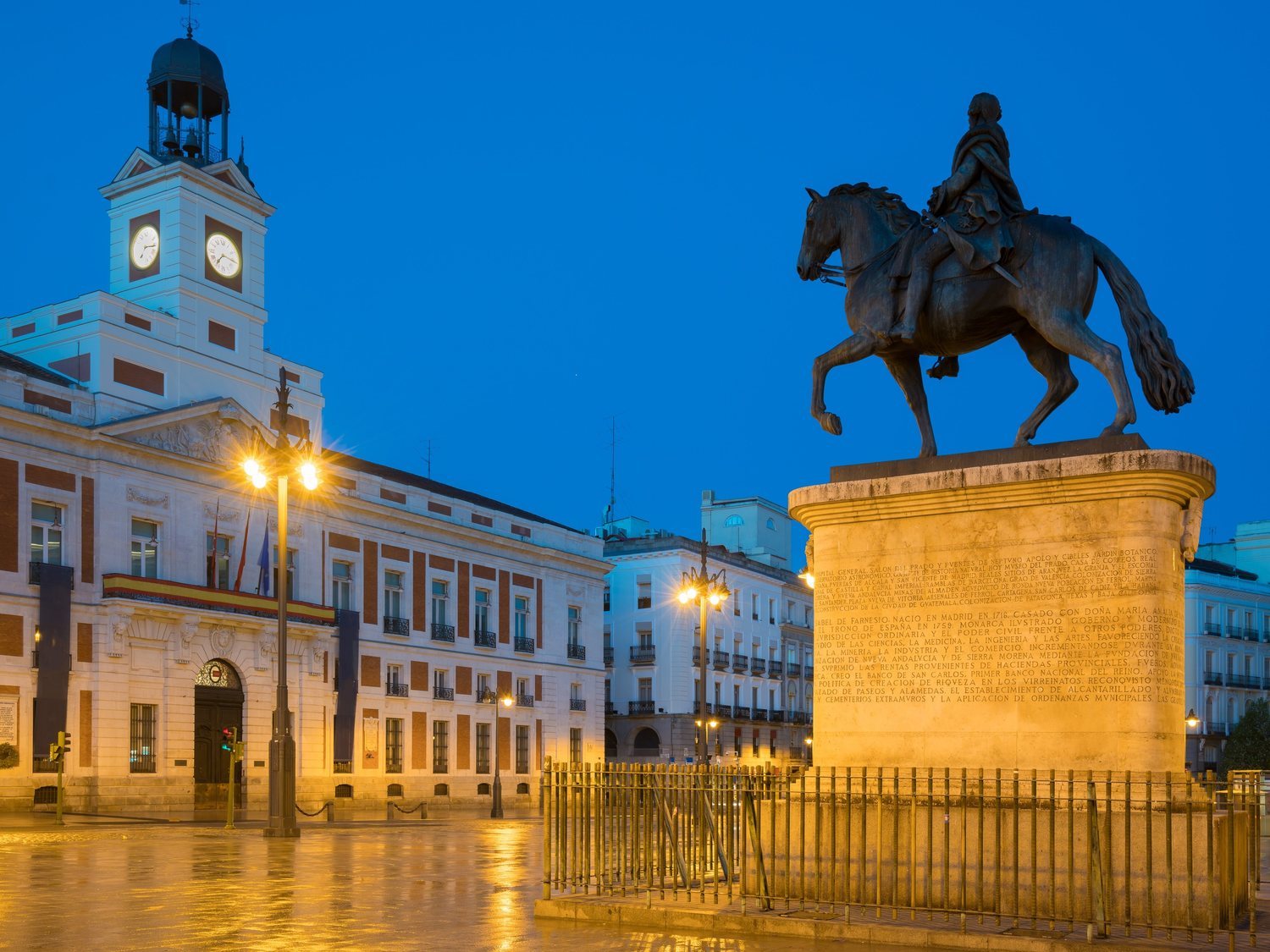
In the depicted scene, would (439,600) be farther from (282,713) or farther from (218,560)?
(282,713)

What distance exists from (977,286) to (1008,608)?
2.47m

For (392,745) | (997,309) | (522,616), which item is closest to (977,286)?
(997,309)

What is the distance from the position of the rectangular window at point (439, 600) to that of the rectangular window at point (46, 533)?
16.8 metres

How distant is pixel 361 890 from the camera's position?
13.5 meters

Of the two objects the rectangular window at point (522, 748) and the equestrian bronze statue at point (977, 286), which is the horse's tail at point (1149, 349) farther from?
the rectangular window at point (522, 748)

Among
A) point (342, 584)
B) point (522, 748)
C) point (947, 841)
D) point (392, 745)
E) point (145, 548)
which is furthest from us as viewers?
point (522, 748)

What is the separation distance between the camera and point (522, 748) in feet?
187

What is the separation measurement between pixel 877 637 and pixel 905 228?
339 centimetres

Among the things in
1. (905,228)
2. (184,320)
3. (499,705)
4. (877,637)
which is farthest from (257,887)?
(499,705)

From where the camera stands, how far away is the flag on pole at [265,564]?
4566cm

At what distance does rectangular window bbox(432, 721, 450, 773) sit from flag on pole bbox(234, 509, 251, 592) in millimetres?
10800

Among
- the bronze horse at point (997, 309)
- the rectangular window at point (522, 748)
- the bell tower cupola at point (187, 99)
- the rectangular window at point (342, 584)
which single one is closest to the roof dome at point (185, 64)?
the bell tower cupola at point (187, 99)

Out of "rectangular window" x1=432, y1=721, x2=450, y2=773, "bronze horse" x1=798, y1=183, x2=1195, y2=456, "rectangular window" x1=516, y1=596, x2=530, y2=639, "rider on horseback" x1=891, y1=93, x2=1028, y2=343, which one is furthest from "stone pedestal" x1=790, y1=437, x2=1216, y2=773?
"rectangular window" x1=516, y1=596, x2=530, y2=639

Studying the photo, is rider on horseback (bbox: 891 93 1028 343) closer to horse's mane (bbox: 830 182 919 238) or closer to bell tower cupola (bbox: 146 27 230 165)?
horse's mane (bbox: 830 182 919 238)
